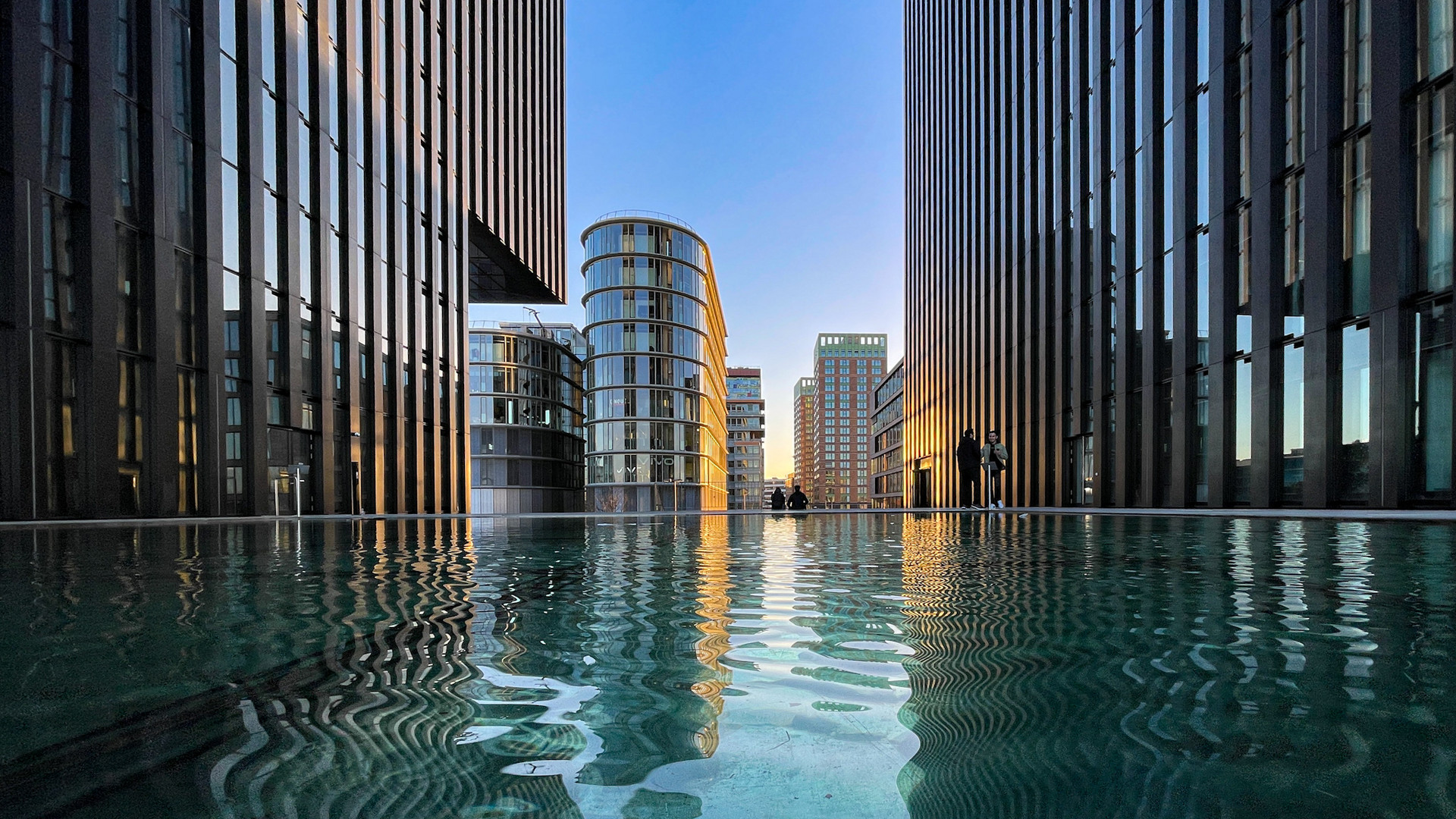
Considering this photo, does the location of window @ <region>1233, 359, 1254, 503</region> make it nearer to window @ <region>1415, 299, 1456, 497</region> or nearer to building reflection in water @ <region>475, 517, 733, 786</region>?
window @ <region>1415, 299, 1456, 497</region>

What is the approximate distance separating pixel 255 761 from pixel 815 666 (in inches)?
33.1

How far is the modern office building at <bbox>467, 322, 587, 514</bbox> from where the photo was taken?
5538cm

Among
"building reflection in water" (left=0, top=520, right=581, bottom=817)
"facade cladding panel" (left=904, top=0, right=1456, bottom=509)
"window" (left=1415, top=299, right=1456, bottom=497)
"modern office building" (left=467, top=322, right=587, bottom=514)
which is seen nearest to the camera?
"building reflection in water" (left=0, top=520, right=581, bottom=817)

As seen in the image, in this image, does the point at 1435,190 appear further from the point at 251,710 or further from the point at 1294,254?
the point at 251,710

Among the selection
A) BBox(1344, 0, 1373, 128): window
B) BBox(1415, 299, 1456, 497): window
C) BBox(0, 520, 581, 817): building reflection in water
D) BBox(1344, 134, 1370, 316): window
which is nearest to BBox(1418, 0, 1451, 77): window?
BBox(1344, 0, 1373, 128): window

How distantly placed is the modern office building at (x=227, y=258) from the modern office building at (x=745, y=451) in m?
108

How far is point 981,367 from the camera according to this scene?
117ft

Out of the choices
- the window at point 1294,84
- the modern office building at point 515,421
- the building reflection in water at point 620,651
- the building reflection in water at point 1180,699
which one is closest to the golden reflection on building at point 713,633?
the building reflection in water at point 620,651

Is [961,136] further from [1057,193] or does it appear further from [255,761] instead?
[255,761]

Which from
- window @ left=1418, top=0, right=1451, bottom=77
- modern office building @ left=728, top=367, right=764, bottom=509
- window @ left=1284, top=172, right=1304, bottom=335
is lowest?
modern office building @ left=728, top=367, right=764, bottom=509

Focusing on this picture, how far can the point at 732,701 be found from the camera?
1059 millimetres

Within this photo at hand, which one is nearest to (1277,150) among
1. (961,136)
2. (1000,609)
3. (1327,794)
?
(1000,609)

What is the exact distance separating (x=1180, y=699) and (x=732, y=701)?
2.00 feet

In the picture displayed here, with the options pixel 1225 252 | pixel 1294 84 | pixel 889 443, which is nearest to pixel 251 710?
pixel 1294 84
